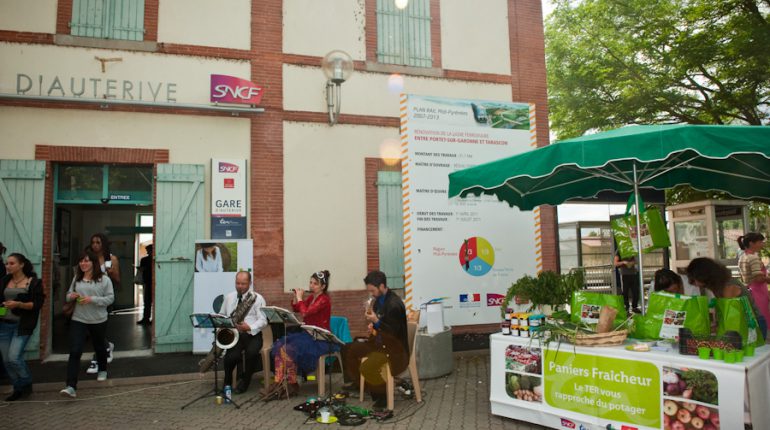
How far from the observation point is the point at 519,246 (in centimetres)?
838

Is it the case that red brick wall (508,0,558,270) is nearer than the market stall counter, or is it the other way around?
the market stall counter

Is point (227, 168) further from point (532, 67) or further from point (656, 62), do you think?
point (656, 62)

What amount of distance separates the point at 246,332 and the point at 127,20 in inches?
220

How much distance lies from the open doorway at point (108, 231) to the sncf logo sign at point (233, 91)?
1728mm

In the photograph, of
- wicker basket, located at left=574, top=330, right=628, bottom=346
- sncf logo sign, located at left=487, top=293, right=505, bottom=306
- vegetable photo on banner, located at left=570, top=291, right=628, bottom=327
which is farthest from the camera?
sncf logo sign, located at left=487, top=293, right=505, bottom=306

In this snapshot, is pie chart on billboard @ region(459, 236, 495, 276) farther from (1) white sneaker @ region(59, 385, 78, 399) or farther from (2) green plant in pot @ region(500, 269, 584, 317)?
(1) white sneaker @ region(59, 385, 78, 399)

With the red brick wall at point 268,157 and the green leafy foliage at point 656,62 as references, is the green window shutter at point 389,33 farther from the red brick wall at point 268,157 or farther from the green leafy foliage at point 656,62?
the green leafy foliage at point 656,62

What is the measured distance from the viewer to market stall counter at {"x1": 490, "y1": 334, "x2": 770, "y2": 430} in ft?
12.4

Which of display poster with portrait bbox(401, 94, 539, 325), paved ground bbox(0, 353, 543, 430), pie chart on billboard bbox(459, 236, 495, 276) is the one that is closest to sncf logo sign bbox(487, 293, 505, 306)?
display poster with portrait bbox(401, 94, 539, 325)

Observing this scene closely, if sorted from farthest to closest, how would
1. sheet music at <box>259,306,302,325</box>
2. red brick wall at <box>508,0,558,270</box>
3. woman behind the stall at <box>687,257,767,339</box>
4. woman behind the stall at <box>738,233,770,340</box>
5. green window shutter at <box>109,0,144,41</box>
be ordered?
red brick wall at <box>508,0,558,270</box>
green window shutter at <box>109,0,144,41</box>
woman behind the stall at <box>738,233,770,340</box>
sheet music at <box>259,306,302,325</box>
woman behind the stall at <box>687,257,767,339</box>

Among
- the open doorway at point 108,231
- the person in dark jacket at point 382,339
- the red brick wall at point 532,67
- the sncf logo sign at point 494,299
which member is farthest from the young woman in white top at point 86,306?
the red brick wall at point 532,67

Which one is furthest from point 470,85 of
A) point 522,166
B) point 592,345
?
point 592,345

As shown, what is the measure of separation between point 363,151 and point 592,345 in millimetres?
5828

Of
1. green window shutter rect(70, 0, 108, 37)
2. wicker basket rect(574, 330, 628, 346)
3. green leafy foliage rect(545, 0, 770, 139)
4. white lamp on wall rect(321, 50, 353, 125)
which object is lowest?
wicker basket rect(574, 330, 628, 346)
